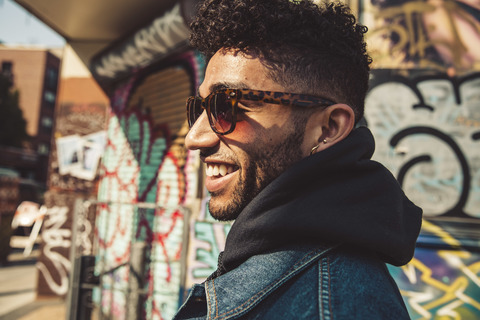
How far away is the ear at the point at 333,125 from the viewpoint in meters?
1.08

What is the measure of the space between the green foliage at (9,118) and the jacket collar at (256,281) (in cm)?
2902

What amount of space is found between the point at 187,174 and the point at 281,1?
3.89 m

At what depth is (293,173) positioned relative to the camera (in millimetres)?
922

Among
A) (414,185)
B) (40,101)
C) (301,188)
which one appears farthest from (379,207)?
(40,101)

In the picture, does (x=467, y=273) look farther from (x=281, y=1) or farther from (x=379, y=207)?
(x=281, y=1)

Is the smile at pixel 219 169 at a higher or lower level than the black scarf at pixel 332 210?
higher

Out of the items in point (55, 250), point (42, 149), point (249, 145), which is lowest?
point (55, 250)

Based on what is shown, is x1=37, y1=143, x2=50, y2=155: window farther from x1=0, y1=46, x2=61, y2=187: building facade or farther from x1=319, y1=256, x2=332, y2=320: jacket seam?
x1=319, y1=256, x2=332, y2=320: jacket seam

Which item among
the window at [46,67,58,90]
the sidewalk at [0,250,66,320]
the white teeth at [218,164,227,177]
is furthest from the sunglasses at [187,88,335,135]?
the window at [46,67,58,90]

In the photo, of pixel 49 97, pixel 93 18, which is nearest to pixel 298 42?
pixel 93 18

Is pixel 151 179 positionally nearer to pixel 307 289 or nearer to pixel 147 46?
pixel 147 46

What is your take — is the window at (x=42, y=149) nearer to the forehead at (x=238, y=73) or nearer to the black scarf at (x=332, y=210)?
the forehead at (x=238, y=73)

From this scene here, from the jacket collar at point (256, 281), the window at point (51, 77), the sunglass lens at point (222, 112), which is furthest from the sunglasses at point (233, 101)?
the window at point (51, 77)

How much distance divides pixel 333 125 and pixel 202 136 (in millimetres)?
469
